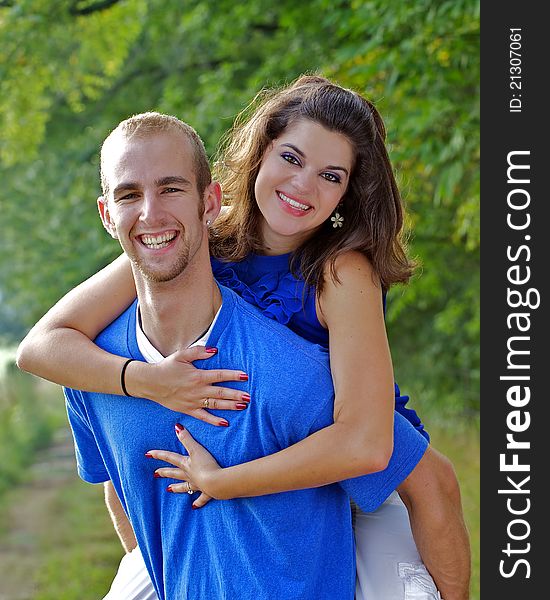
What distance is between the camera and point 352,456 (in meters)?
2.48

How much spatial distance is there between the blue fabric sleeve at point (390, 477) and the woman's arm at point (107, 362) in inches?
13.6

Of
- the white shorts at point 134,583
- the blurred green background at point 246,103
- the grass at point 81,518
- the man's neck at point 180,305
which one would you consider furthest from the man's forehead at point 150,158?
the grass at point 81,518

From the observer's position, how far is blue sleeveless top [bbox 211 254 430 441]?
273cm

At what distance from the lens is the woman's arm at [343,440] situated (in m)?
2.48

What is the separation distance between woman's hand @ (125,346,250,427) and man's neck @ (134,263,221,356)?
0.07m

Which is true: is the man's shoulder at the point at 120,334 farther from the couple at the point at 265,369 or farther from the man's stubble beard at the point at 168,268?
the man's stubble beard at the point at 168,268

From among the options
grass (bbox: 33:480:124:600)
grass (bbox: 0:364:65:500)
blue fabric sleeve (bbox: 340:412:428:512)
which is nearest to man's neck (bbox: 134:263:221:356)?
blue fabric sleeve (bbox: 340:412:428:512)

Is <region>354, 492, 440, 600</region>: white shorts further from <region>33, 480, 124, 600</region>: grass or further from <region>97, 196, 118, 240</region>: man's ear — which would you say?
<region>33, 480, 124, 600</region>: grass

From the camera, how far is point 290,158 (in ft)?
9.49

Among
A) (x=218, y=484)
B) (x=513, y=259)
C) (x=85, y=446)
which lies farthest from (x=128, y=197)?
(x=513, y=259)

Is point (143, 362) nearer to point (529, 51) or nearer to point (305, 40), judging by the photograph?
point (529, 51)

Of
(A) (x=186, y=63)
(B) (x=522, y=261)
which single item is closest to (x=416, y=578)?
(B) (x=522, y=261)

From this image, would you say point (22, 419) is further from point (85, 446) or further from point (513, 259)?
point (85, 446)

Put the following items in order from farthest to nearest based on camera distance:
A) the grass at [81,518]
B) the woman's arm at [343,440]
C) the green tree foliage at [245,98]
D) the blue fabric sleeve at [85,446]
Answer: the grass at [81,518] < the green tree foliage at [245,98] < the blue fabric sleeve at [85,446] < the woman's arm at [343,440]
